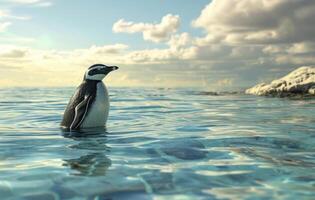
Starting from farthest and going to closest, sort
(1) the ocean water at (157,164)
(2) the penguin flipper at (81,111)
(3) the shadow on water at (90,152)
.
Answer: (2) the penguin flipper at (81,111)
(3) the shadow on water at (90,152)
(1) the ocean water at (157,164)

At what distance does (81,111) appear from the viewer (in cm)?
1133

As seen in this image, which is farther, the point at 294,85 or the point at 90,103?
the point at 294,85

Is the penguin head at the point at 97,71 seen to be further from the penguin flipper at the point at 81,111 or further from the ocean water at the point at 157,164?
the ocean water at the point at 157,164

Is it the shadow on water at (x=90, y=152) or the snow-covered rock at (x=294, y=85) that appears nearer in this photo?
the shadow on water at (x=90, y=152)

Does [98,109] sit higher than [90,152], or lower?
higher

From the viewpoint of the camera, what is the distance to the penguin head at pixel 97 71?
11.9 m

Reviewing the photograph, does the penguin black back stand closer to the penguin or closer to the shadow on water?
the penguin

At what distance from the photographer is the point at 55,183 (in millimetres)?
5453

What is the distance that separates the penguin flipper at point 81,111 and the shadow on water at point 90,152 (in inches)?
14.6

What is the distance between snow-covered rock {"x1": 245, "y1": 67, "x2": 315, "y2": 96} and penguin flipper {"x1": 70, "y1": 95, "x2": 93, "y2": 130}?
22.8 metres

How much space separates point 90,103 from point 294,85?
79.1 feet

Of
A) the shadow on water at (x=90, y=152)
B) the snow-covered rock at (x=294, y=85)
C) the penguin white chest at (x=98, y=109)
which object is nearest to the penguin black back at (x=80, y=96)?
the penguin white chest at (x=98, y=109)

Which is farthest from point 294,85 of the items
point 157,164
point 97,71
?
point 157,164

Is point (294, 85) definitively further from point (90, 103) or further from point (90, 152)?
point (90, 152)
